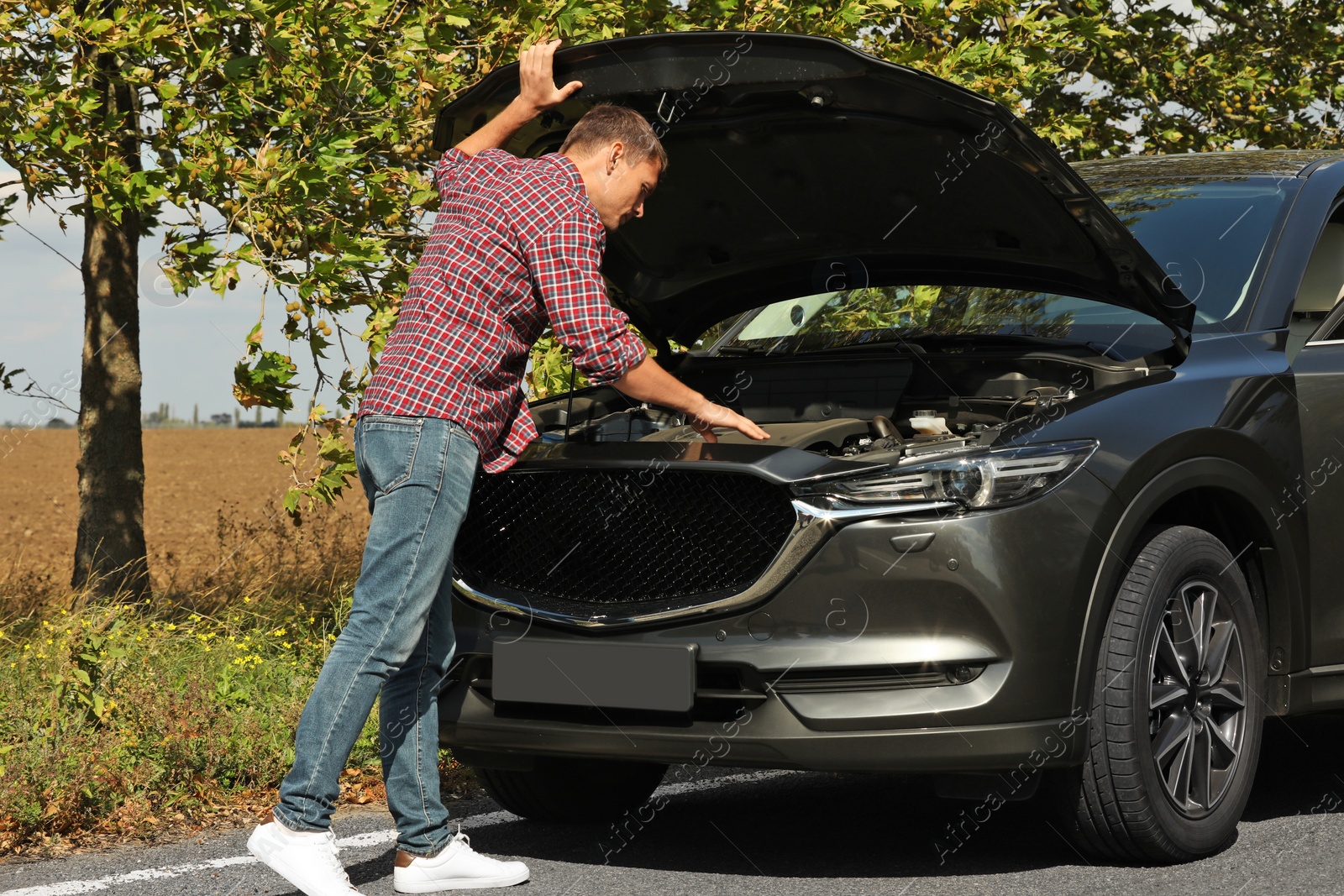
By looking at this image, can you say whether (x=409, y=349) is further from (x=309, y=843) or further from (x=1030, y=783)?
(x=1030, y=783)

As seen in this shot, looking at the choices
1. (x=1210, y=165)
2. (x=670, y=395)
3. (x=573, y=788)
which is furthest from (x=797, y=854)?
(x=1210, y=165)

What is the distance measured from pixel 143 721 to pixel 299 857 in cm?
180

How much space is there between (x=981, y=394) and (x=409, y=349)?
5.87 feet

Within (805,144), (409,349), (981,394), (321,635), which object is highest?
(805,144)

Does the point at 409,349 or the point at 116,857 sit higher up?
the point at 409,349

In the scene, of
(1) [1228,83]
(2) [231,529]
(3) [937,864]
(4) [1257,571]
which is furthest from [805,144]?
(1) [1228,83]

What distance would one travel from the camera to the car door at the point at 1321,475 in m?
4.21

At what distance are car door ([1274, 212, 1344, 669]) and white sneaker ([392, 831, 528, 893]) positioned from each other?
7.56ft

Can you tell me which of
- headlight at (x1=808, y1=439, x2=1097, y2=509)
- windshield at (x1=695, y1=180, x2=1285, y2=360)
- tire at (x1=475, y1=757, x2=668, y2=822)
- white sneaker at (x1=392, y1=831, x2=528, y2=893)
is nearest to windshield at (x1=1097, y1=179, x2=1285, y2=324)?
windshield at (x1=695, y1=180, x2=1285, y2=360)

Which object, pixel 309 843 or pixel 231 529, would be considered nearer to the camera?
pixel 309 843

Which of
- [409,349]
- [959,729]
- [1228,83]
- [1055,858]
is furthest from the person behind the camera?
[1228,83]

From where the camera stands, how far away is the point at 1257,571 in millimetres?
4156

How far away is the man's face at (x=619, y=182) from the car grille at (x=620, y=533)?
663 millimetres

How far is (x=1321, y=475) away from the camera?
425cm
